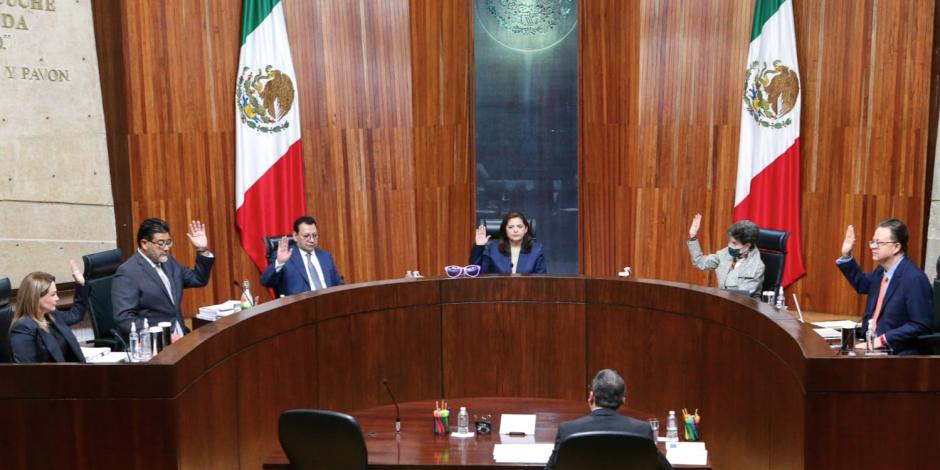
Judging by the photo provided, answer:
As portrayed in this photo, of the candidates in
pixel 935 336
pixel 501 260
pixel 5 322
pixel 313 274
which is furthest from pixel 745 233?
pixel 5 322

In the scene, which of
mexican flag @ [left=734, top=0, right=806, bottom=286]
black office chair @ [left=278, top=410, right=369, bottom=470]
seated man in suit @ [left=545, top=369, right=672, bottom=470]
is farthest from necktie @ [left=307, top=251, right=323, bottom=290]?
mexican flag @ [left=734, top=0, right=806, bottom=286]

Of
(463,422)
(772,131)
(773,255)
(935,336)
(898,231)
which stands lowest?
(463,422)

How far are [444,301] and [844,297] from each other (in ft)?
11.4

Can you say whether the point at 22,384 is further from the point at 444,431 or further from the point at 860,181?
the point at 860,181

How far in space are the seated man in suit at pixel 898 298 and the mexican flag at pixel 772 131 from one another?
2.82m

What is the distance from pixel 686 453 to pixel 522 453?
2.11ft

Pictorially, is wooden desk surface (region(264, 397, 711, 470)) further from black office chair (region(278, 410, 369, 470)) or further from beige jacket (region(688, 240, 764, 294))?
beige jacket (region(688, 240, 764, 294))

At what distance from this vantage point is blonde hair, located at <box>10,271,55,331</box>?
409 centimetres

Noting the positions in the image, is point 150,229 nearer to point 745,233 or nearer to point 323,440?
point 323,440

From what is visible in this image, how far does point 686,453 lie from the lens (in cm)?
385

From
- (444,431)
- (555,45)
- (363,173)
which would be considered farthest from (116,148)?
(444,431)

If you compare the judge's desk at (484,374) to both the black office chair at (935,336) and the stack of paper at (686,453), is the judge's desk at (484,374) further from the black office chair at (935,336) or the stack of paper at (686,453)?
the black office chair at (935,336)

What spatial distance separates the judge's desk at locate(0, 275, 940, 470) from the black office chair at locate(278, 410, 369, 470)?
405 mm

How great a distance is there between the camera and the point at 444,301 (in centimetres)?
557
